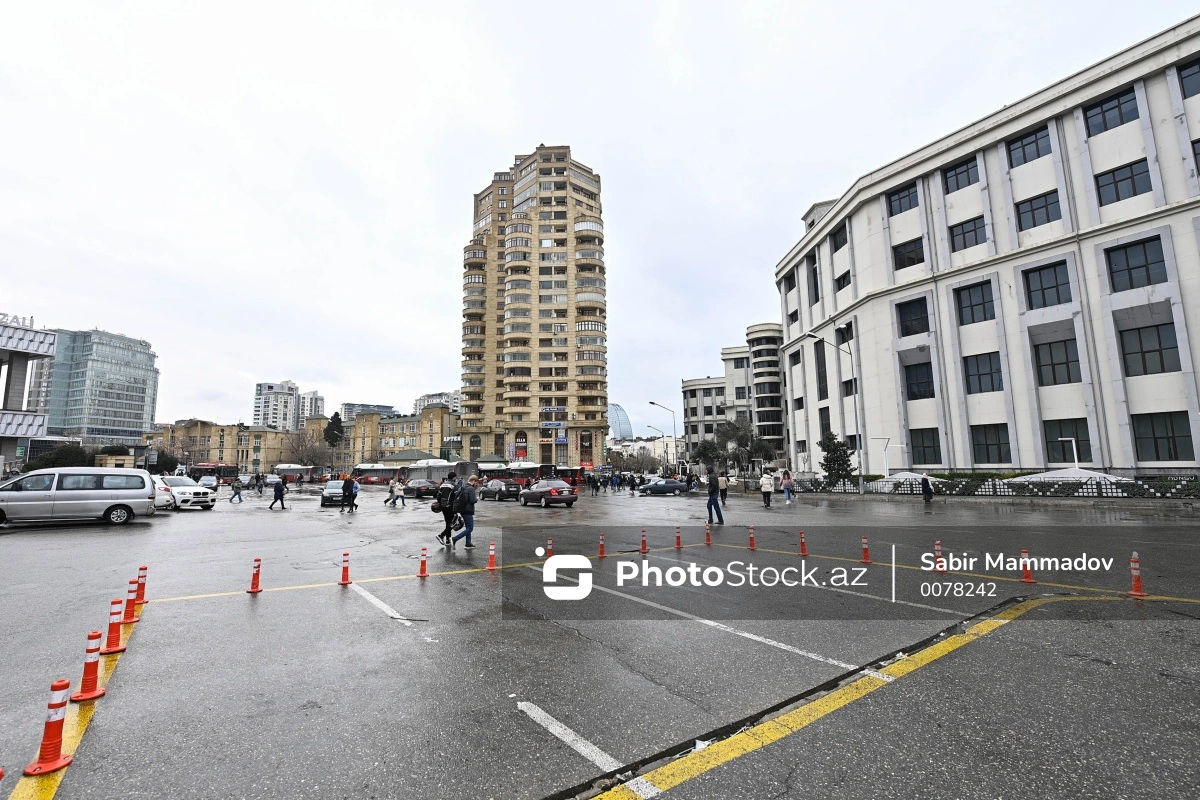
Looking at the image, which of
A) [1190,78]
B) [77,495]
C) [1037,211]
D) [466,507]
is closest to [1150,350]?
[1037,211]

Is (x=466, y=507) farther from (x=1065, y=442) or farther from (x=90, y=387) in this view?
(x=90, y=387)

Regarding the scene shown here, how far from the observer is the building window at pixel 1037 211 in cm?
3159

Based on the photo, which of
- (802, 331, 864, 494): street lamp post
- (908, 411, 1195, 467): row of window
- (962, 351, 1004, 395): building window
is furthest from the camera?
(802, 331, 864, 494): street lamp post

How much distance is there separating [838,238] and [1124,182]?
59.4ft

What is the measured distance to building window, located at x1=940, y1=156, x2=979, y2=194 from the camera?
1384 inches

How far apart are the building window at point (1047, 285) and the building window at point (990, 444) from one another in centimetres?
764

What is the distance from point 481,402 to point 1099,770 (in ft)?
275

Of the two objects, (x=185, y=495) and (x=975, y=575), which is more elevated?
(x=185, y=495)

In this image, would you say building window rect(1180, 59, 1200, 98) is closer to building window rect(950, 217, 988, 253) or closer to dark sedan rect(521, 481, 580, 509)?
building window rect(950, 217, 988, 253)

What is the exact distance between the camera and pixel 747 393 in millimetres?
104000

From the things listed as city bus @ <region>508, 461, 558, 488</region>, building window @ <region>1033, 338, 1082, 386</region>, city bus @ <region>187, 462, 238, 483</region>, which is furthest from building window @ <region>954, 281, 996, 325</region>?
city bus @ <region>187, 462, 238, 483</region>

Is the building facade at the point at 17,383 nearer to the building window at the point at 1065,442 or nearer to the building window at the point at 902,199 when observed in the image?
the building window at the point at 902,199

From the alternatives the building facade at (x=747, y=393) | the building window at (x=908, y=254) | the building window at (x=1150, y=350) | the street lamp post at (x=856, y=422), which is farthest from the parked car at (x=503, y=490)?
the building facade at (x=747, y=393)

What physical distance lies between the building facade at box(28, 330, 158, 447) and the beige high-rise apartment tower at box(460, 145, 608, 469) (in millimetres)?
111035
